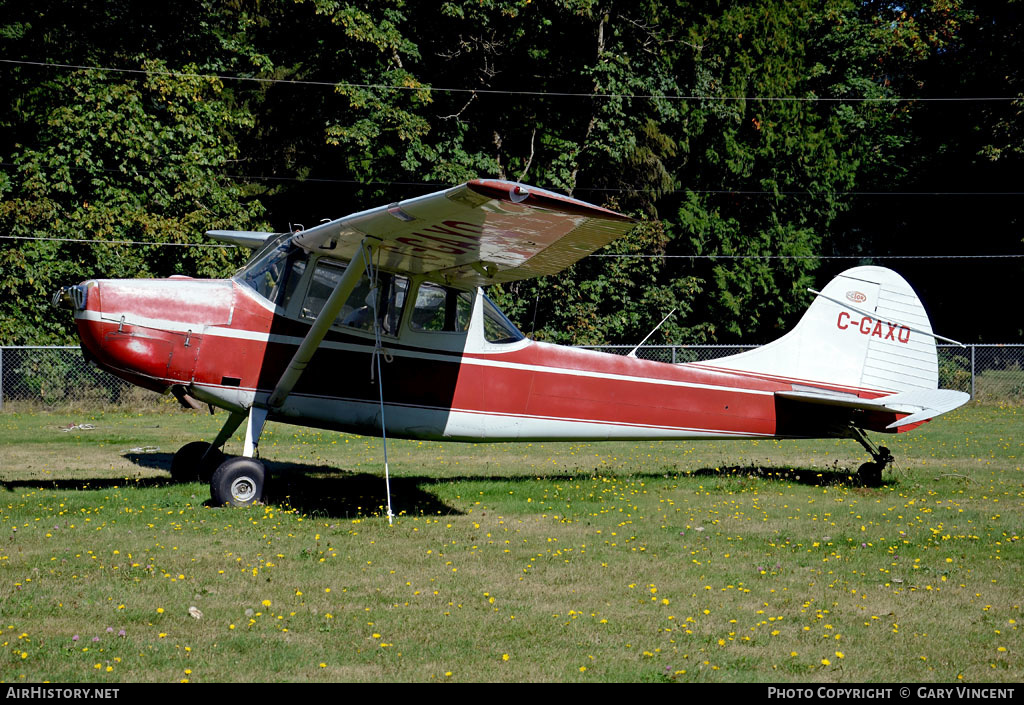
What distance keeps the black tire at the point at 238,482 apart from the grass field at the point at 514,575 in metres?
0.20

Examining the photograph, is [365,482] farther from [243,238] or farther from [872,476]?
[872,476]

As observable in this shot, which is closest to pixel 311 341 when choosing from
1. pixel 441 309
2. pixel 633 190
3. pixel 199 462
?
pixel 441 309

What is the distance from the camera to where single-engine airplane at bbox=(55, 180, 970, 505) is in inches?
374

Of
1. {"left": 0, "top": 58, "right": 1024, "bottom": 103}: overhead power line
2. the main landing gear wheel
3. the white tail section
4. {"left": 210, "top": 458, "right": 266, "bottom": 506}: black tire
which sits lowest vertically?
the main landing gear wheel

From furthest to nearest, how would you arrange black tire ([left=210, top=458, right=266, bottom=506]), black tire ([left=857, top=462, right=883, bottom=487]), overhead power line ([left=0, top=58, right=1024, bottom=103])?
1. overhead power line ([left=0, top=58, right=1024, bottom=103])
2. black tire ([left=857, top=462, right=883, bottom=487])
3. black tire ([left=210, top=458, right=266, bottom=506])

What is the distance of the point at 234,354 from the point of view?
10.2 meters

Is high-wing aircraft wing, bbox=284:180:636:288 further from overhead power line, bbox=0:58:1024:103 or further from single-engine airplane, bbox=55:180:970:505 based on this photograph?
overhead power line, bbox=0:58:1024:103

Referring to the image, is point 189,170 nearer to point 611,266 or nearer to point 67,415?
point 67,415

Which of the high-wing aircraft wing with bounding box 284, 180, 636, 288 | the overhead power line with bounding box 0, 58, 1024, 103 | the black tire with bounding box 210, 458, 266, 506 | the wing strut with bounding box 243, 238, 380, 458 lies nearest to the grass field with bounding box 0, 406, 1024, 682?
the black tire with bounding box 210, 458, 266, 506

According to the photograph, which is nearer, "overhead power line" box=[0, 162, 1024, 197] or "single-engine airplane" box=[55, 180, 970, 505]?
"single-engine airplane" box=[55, 180, 970, 505]

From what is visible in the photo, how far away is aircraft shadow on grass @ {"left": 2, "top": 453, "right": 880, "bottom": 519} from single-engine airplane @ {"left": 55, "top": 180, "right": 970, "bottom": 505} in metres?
0.67

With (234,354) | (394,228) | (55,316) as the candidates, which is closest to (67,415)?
(55,316)

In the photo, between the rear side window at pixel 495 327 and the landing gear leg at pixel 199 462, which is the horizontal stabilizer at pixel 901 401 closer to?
the rear side window at pixel 495 327

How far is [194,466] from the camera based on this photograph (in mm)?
11797
